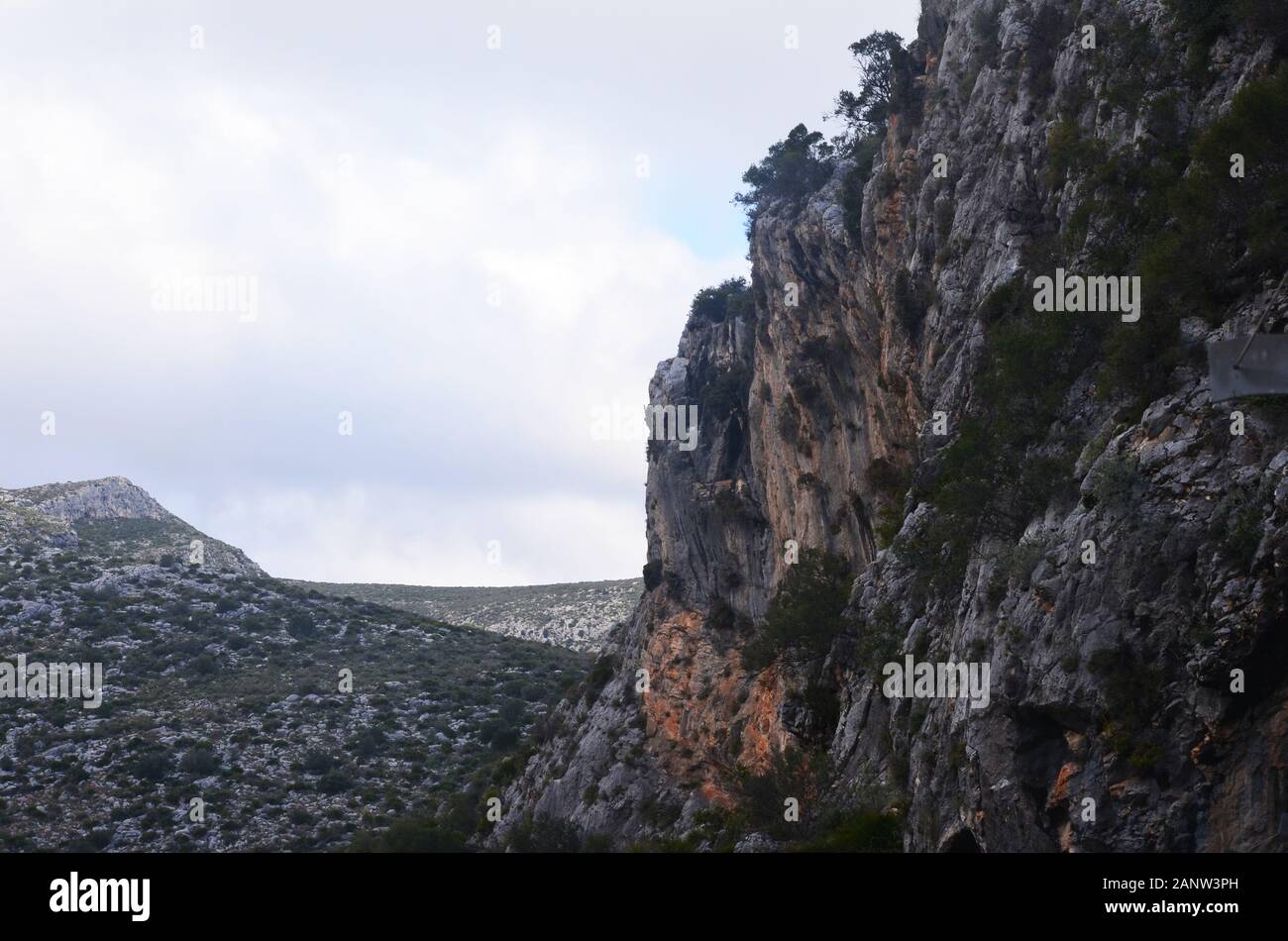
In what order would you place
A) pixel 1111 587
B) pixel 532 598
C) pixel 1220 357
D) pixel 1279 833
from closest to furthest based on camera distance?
1. pixel 1279 833
2. pixel 1220 357
3. pixel 1111 587
4. pixel 532 598

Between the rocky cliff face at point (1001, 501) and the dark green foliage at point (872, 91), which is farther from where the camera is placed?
the dark green foliage at point (872, 91)

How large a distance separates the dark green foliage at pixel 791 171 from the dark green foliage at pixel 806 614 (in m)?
18.4

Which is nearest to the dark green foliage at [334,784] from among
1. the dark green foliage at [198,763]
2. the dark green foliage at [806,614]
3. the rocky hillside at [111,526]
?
the dark green foliage at [198,763]

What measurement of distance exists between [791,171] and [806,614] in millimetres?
24183

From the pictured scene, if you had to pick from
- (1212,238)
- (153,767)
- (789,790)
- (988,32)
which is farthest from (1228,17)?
(153,767)

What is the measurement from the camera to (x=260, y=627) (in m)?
84.1

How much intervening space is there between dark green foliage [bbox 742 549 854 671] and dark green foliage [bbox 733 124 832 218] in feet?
60.5

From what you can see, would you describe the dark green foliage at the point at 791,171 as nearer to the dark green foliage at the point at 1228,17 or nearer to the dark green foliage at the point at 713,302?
the dark green foliage at the point at 713,302

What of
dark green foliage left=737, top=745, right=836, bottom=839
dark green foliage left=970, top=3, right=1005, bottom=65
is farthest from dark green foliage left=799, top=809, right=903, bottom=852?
dark green foliage left=970, top=3, right=1005, bottom=65

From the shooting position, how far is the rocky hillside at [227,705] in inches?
2168

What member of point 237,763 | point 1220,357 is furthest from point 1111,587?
point 237,763

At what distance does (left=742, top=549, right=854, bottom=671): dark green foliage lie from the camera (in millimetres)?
40688

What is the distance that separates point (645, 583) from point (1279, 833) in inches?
1912
